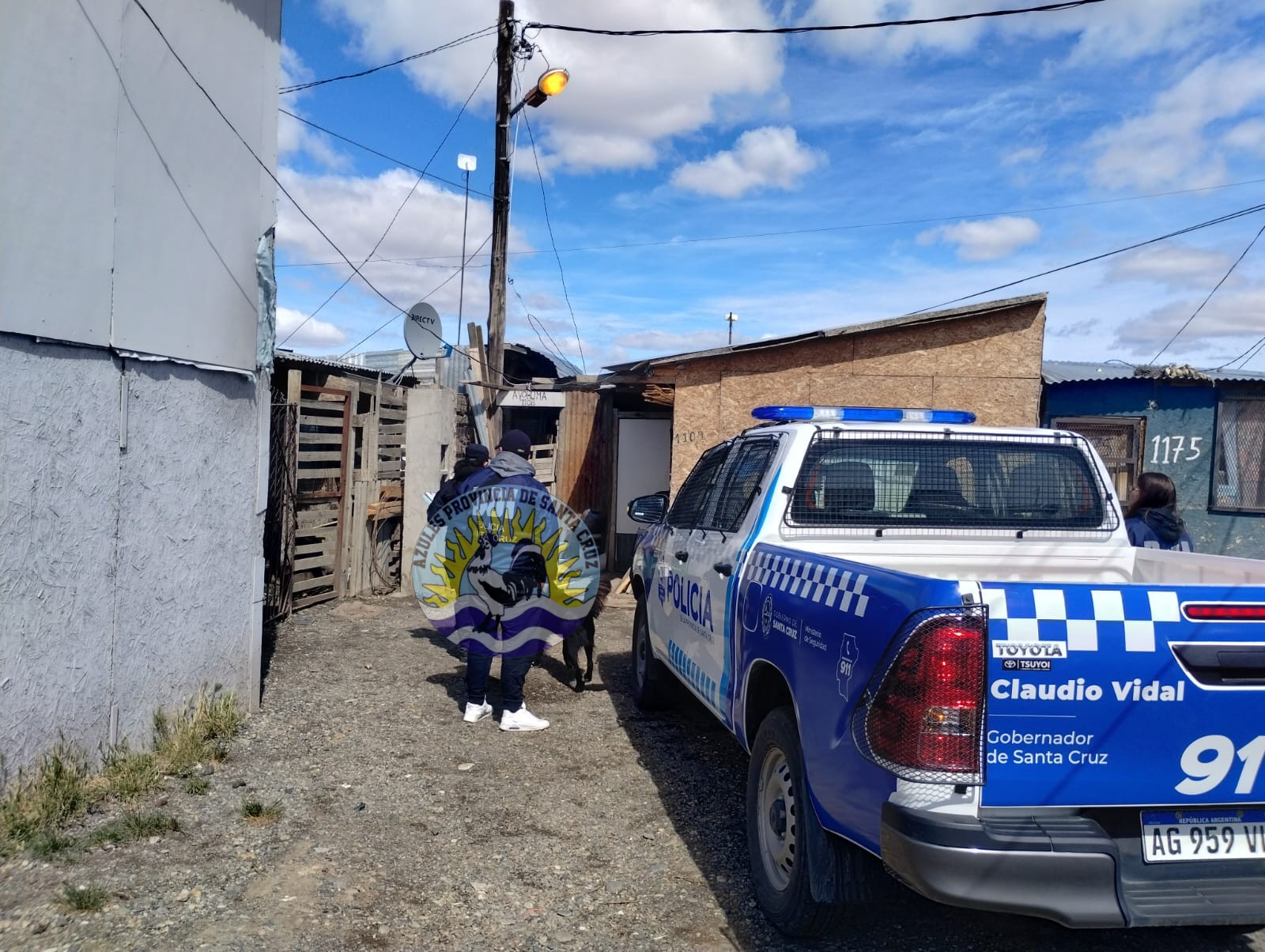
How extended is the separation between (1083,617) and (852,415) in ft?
7.67

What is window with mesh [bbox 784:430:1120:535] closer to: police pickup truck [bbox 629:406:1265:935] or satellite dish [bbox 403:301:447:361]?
police pickup truck [bbox 629:406:1265:935]

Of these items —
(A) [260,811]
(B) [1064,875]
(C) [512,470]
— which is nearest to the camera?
(B) [1064,875]

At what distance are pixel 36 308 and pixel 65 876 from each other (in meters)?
2.38

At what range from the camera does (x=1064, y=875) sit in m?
2.56

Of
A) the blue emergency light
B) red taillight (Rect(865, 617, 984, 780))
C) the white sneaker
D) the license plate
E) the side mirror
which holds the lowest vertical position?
the white sneaker

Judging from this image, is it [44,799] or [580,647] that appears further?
[580,647]

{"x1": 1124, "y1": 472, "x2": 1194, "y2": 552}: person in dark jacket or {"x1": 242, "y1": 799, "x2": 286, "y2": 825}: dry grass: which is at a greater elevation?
{"x1": 1124, "y1": 472, "x2": 1194, "y2": 552}: person in dark jacket

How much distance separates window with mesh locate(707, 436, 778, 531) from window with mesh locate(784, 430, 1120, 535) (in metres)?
0.33

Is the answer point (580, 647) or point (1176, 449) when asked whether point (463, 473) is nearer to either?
point (580, 647)

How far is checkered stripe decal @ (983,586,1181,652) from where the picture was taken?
8.46 feet

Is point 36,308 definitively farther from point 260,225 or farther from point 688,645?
point 688,645

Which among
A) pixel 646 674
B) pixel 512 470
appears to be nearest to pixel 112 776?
pixel 512 470
